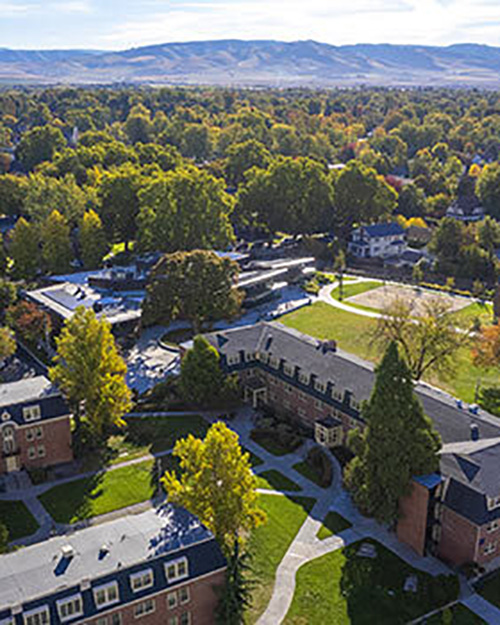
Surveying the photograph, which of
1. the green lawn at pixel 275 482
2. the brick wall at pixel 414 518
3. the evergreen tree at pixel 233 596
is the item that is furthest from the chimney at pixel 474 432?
the evergreen tree at pixel 233 596

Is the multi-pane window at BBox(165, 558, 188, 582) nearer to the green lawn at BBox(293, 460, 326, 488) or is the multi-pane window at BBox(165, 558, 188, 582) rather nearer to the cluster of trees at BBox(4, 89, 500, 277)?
the green lawn at BBox(293, 460, 326, 488)

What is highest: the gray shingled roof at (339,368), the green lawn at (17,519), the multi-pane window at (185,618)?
the gray shingled roof at (339,368)

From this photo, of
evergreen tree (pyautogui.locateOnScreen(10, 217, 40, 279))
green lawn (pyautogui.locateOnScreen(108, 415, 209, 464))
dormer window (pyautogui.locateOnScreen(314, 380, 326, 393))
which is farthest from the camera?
evergreen tree (pyautogui.locateOnScreen(10, 217, 40, 279))

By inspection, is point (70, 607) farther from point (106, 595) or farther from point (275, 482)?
point (275, 482)

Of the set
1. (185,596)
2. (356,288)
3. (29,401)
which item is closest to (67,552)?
(185,596)

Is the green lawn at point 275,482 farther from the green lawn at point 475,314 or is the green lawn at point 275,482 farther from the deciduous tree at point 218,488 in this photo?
the green lawn at point 475,314

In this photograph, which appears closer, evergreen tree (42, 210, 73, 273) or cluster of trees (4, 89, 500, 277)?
cluster of trees (4, 89, 500, 277)

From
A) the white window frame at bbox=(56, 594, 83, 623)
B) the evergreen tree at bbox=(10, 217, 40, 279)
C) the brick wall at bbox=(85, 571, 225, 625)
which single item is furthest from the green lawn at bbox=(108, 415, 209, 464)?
the evergreen tree at bbox=(10, 217, 40, 279)

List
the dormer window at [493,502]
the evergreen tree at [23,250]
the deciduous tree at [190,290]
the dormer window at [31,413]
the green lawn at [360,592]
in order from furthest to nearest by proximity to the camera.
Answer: the evergreen tree at [23,250] < the deciduous tree at [190,290] < the dormer window at [31,413] < the dormer window at [493,502] < the green lawn at [360,592]
